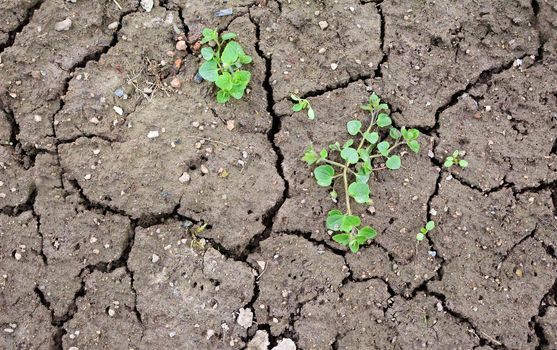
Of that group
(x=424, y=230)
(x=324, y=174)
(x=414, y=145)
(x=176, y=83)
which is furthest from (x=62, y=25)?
(x=424, y=230)

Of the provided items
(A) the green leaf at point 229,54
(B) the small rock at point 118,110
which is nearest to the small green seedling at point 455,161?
Answer: (A) the green leaf at point 229,54

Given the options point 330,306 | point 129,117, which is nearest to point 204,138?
point 129,117

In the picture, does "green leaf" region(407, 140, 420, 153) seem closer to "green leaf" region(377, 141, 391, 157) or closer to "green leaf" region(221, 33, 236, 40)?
"green leaf" region(377, 141, 391, 157)

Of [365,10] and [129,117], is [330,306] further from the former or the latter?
[365,10]

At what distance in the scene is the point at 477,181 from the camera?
292 centimetres

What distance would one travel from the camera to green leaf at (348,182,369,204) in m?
2.76

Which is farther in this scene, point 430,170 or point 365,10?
point 365,10

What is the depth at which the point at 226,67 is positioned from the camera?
9.53ft

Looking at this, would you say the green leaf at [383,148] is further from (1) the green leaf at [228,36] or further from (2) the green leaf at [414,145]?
(1) the green leaf at [228,36]

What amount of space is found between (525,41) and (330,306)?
1778mm

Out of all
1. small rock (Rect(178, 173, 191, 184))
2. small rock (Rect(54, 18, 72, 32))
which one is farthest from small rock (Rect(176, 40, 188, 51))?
small rock (Rect(178, 173, 191, 184))

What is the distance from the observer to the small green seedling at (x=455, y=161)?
9.54 ft

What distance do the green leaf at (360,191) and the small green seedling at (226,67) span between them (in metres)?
0.75

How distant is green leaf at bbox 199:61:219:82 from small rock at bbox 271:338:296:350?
133 cm
